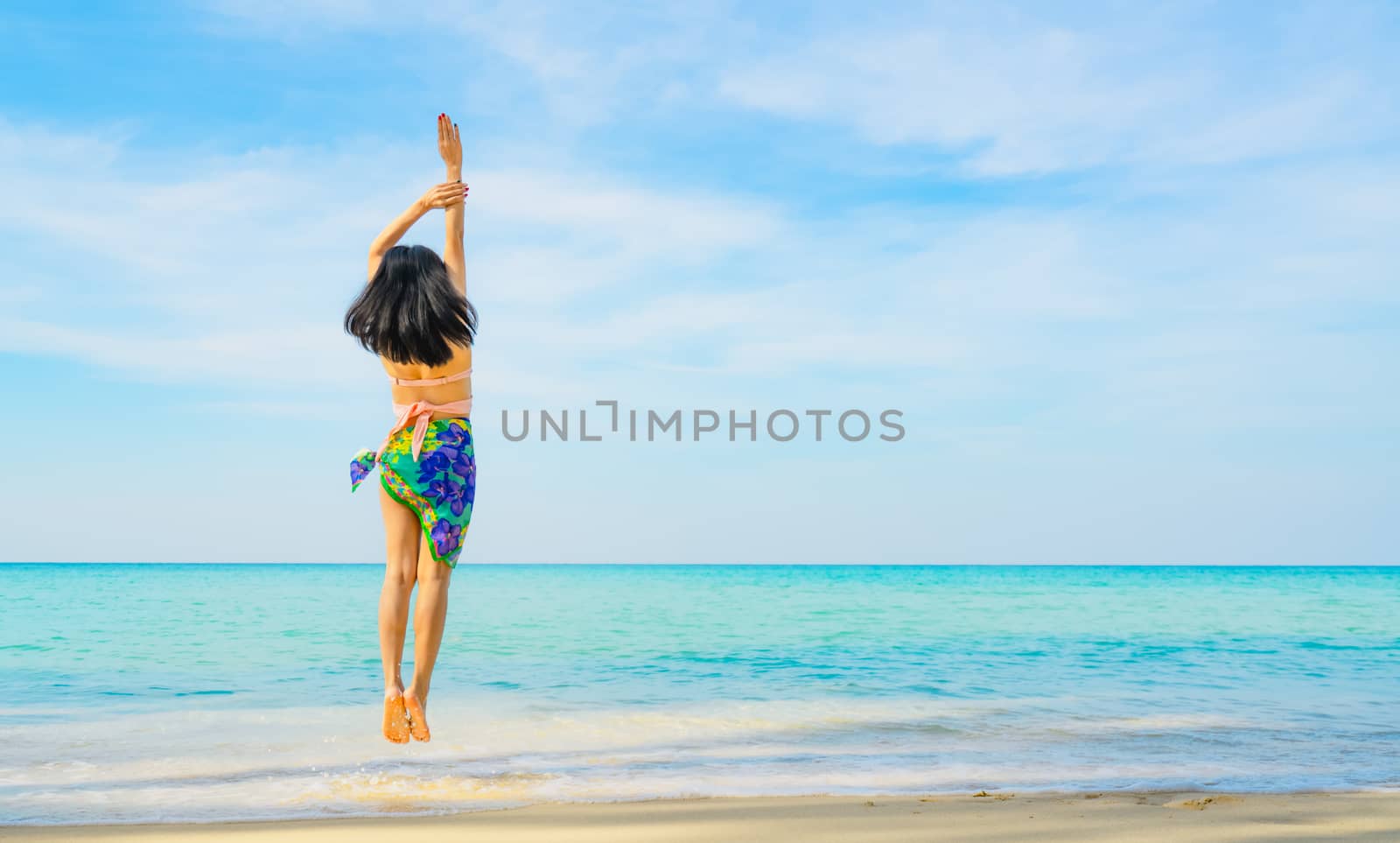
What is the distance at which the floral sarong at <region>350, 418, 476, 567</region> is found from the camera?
3.44 m

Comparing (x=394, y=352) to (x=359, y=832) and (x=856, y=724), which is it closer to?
(x=359, y=832)

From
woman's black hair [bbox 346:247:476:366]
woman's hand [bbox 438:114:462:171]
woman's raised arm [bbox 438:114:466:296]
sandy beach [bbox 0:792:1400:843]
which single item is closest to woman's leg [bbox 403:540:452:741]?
woman's black hair [bbox 346:247:476:366]

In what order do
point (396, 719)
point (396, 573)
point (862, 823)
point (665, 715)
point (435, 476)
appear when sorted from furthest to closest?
point (665, 715), point (862, 823), point (396, 573), point (435, 476), point (396, 719)

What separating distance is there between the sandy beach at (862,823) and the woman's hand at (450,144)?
3114 millimetres

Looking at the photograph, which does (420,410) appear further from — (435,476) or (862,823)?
(862,823)

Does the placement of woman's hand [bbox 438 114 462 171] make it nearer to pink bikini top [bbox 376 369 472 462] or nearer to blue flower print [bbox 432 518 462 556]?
pink bikini top [bbox 376 369 472 462]

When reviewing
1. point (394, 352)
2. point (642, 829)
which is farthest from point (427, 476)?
point (642, 829)

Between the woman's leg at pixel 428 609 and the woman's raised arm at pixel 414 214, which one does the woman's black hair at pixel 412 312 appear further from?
the woman's leg at pixel 428 609

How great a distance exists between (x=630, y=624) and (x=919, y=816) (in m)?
15.1

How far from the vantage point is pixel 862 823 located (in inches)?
203

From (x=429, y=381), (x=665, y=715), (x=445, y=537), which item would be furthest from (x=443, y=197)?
(x=665, y=715)

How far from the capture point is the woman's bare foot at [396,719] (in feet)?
10.9

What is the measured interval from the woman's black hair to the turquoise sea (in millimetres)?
3438

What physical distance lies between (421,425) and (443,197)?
0.78m
